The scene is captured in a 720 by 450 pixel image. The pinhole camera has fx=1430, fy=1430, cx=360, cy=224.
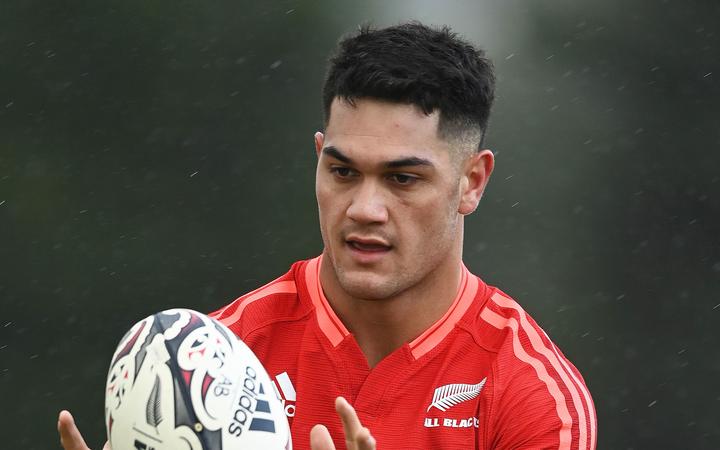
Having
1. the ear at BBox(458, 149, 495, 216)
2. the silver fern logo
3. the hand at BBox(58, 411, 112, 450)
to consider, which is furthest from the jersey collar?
the hand at BBox(58, 411, 112, 450)

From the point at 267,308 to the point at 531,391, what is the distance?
2.73 ft

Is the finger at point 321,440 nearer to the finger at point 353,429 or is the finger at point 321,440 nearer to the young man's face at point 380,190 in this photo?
the finger at point 353,429

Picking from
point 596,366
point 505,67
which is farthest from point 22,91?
point 596,366

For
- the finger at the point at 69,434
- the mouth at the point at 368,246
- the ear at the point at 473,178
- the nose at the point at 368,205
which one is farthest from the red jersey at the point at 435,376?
the finger at the point at 69,434

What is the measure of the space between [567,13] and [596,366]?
9.31 ft

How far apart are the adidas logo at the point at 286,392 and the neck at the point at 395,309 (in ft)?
0.80

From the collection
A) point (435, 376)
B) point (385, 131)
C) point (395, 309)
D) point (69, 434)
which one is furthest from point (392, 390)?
point (69, 434)

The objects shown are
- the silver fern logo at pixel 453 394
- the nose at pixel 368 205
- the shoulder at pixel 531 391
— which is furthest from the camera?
the silver fern logo at pixel 453 394

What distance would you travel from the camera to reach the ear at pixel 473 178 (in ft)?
13.3

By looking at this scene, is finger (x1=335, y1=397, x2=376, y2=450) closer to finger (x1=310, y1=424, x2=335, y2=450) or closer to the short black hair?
finger (x1=310, y1=424, x2=335, y2=450)

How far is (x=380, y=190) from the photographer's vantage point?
12.5 ft

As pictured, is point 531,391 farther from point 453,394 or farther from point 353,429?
point 353,429

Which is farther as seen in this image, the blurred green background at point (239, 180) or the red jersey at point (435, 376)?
the blurred green background at point (239, 180)

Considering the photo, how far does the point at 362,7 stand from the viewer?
1047 centimetres
